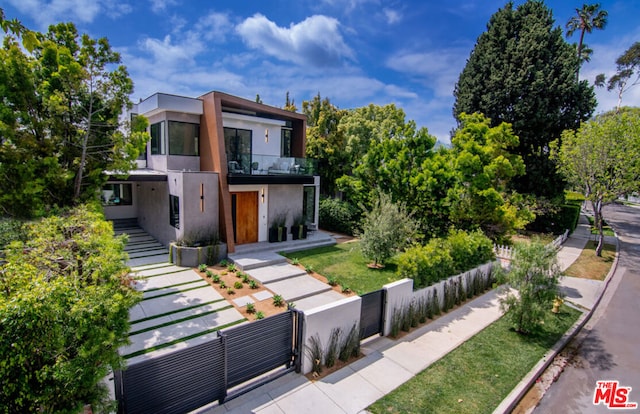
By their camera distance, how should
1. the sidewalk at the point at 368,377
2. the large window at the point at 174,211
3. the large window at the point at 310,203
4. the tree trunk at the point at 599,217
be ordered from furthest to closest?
the large window at the point at 310,203 < the tree trunk at the point at 599,217 < the large window at the point at 174,211 < the sidewalk at the point at 368,377

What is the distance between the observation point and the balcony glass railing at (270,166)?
14289 mm

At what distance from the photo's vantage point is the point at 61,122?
29.8 feet

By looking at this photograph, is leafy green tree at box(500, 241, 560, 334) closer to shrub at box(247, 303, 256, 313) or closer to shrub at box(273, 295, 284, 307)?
shrub at box(273, 295, 284, 307)

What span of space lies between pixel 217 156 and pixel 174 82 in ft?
23.2

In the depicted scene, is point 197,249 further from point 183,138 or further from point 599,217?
point 599,217

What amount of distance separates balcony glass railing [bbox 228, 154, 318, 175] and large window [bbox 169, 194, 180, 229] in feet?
8.64

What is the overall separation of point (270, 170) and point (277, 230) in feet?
9.77

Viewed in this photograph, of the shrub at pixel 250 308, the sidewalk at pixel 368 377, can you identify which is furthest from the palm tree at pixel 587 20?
the shrub at pixel 250 308

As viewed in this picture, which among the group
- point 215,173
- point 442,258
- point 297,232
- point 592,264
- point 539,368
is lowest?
point 539,368

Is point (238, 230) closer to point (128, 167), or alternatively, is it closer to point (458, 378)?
point (128, 167)

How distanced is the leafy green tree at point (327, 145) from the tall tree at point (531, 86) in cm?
1105

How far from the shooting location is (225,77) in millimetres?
18016

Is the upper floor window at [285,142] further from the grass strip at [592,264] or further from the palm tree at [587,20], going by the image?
the palm tree at [587,20]

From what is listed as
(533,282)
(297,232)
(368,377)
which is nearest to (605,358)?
(533,282)
